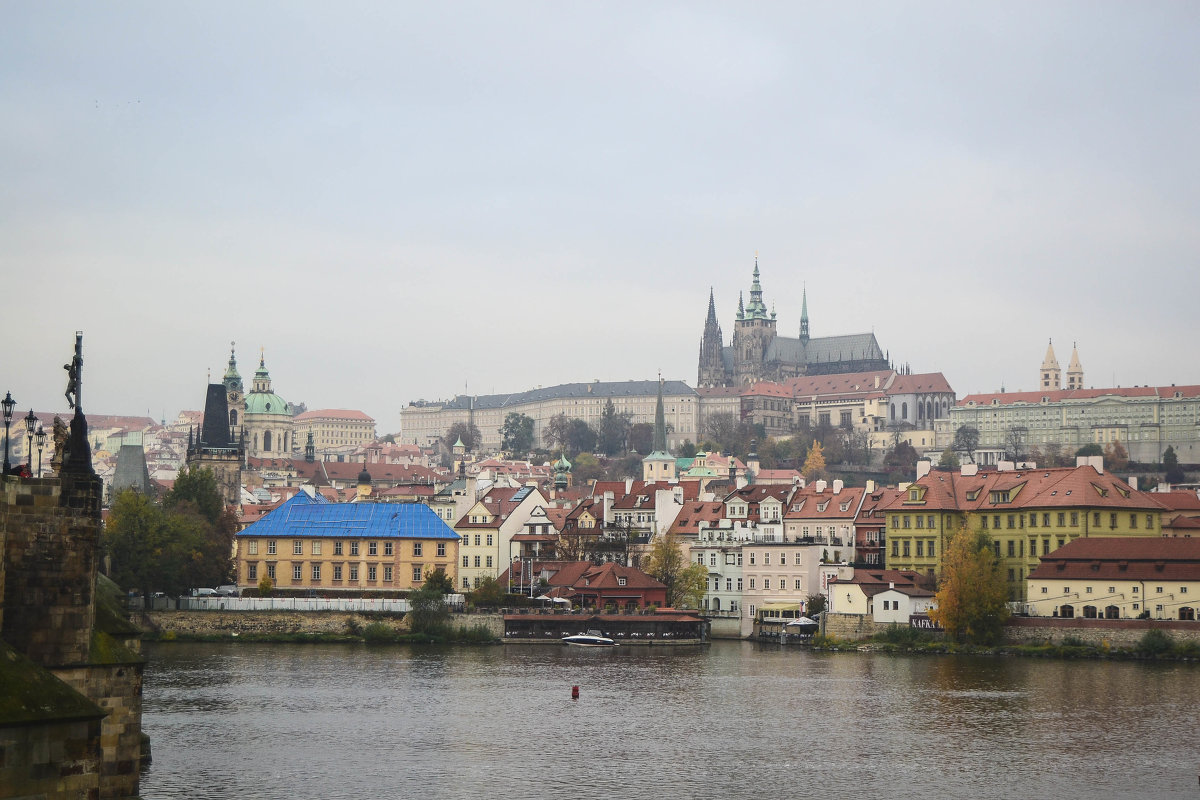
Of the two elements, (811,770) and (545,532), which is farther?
(545,532)

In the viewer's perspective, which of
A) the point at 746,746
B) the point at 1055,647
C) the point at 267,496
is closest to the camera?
the point at 746,746

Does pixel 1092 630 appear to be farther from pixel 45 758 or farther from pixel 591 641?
pixel 45 758

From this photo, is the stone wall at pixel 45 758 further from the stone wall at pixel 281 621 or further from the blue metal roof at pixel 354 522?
the blue metal roof at pixel 354 522

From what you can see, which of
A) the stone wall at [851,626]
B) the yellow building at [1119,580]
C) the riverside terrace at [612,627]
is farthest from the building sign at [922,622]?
the riverside terrace at [612,627]

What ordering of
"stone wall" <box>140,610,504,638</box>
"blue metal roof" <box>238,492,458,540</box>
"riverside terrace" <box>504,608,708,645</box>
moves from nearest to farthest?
"riverside terrace" <box>504,608,708,645</box>
"stone wall" <box>140,610,504,638</box>
"blue metal roof" <box>238,492,458,540</box>

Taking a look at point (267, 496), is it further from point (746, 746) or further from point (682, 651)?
point (746, 746)

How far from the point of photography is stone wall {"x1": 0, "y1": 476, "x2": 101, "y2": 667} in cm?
2273

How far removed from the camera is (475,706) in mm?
51125

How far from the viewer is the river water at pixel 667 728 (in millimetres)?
37281

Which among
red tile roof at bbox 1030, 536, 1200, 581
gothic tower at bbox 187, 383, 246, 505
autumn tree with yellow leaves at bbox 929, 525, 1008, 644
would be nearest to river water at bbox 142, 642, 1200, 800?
autumn tree with yellow leaves at bbox 929, 525, 1008, 644

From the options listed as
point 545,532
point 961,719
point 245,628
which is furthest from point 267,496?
point 961,719

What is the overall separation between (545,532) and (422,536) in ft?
28.6

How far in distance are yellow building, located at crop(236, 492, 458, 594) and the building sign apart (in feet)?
87.6

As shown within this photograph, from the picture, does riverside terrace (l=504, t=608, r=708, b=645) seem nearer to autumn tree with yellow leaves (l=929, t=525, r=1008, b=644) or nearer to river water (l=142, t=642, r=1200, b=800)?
river water (l=142, t=642, r=1200, b=800)
